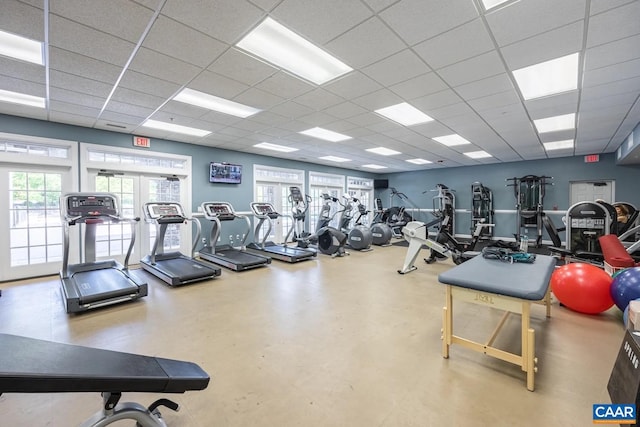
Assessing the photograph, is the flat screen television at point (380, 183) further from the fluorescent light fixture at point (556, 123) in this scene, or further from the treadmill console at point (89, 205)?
the treadmill console at point (89, 205)

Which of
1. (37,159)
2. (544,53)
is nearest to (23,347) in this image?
(544,53)

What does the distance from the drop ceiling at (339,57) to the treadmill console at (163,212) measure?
149 centimetres

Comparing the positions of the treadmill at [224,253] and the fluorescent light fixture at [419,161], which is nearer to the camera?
the treadmill at [224,253]

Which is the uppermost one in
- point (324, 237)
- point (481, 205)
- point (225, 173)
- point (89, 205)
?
point (225, 173)

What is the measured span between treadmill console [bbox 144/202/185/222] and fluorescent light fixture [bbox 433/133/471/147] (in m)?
5.47

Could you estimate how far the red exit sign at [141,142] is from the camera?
5.51 meters

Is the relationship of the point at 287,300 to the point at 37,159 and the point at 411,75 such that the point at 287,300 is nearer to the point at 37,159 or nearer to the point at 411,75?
the point at 411,75

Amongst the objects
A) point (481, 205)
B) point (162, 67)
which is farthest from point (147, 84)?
point (481, 205)

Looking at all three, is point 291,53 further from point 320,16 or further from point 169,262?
point 169,262

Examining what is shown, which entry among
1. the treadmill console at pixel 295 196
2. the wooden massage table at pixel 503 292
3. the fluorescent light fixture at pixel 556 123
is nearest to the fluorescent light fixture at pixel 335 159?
the treadmill console at pixel 295 196

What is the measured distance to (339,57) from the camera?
2684 mm

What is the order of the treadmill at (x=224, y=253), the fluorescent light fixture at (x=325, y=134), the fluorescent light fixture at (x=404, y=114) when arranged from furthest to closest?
the fluorescent light fixture at (x=325, y=134) < the treadmill at (x=224, y=253) < the fluorescent light fixture at (x=404, y=114)

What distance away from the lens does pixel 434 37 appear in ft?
7.73

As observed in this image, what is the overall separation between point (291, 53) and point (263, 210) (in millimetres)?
4072
